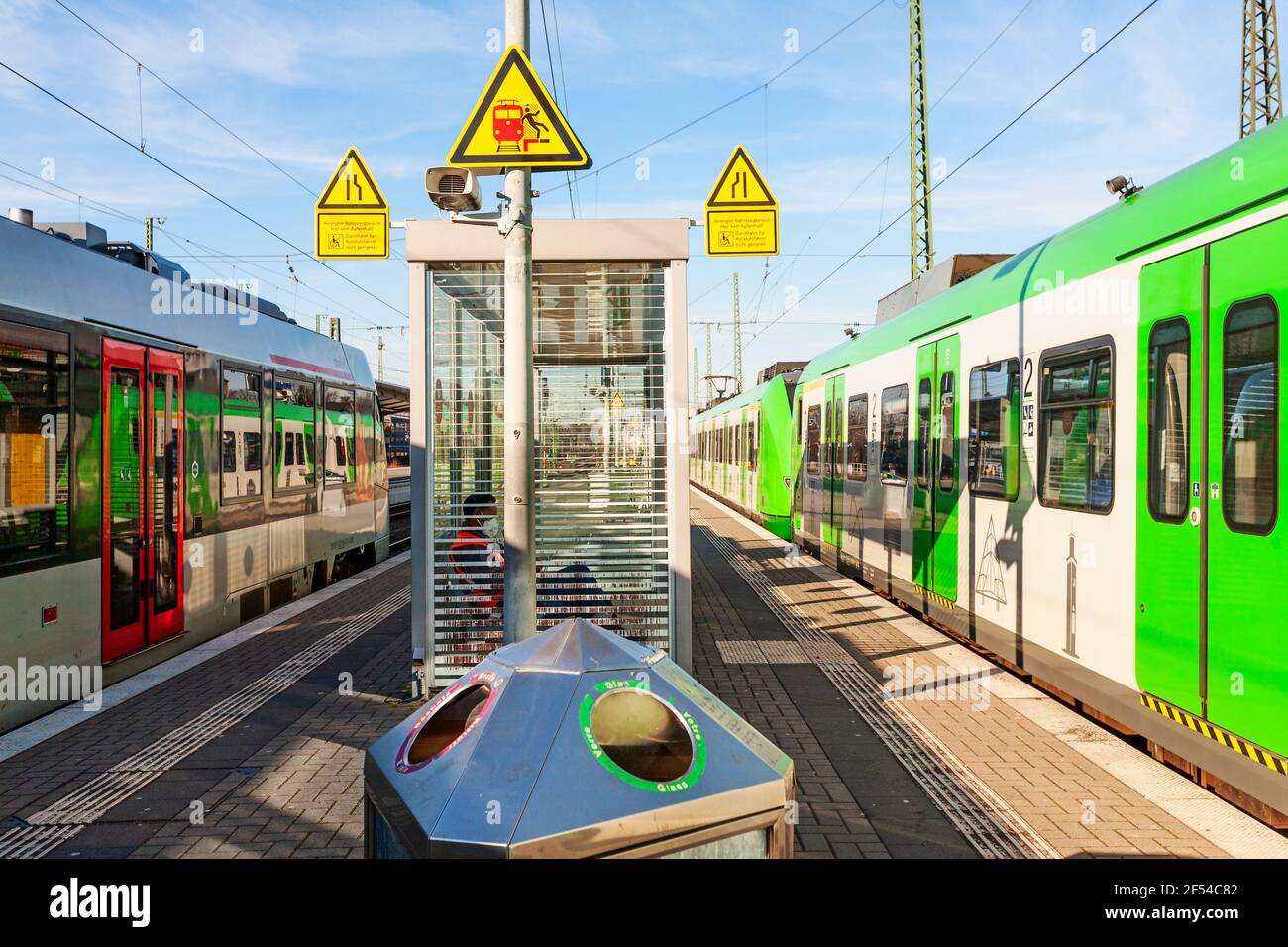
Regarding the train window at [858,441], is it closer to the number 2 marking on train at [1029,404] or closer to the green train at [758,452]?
the number 2 marking on train at [1029,404]

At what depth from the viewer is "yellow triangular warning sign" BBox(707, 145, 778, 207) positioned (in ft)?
27.6

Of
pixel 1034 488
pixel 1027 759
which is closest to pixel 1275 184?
pixel 1034 488

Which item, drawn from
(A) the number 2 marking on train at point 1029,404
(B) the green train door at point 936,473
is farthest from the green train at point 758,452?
(A) the number 2 marking on train at point 1029,404

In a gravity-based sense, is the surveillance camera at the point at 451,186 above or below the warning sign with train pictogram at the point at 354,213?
below

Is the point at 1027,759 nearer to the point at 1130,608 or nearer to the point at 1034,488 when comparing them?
the point at 1130,608

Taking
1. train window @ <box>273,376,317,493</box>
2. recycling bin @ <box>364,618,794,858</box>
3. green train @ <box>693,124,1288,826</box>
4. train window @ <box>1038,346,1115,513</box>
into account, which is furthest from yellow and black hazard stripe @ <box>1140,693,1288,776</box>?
train window @ <box>273,376,317,493</box>

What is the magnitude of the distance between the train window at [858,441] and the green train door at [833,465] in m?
0.48

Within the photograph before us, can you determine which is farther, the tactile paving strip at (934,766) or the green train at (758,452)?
the green train at (758,452)

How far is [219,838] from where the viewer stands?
5.01 metres

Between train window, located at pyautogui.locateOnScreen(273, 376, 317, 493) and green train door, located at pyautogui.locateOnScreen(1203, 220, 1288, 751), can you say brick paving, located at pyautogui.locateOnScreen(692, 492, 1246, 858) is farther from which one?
train window, located at pyautogui.locateOnScreen(273, 376, 317, 493)

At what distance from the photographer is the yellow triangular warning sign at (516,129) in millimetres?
5594
